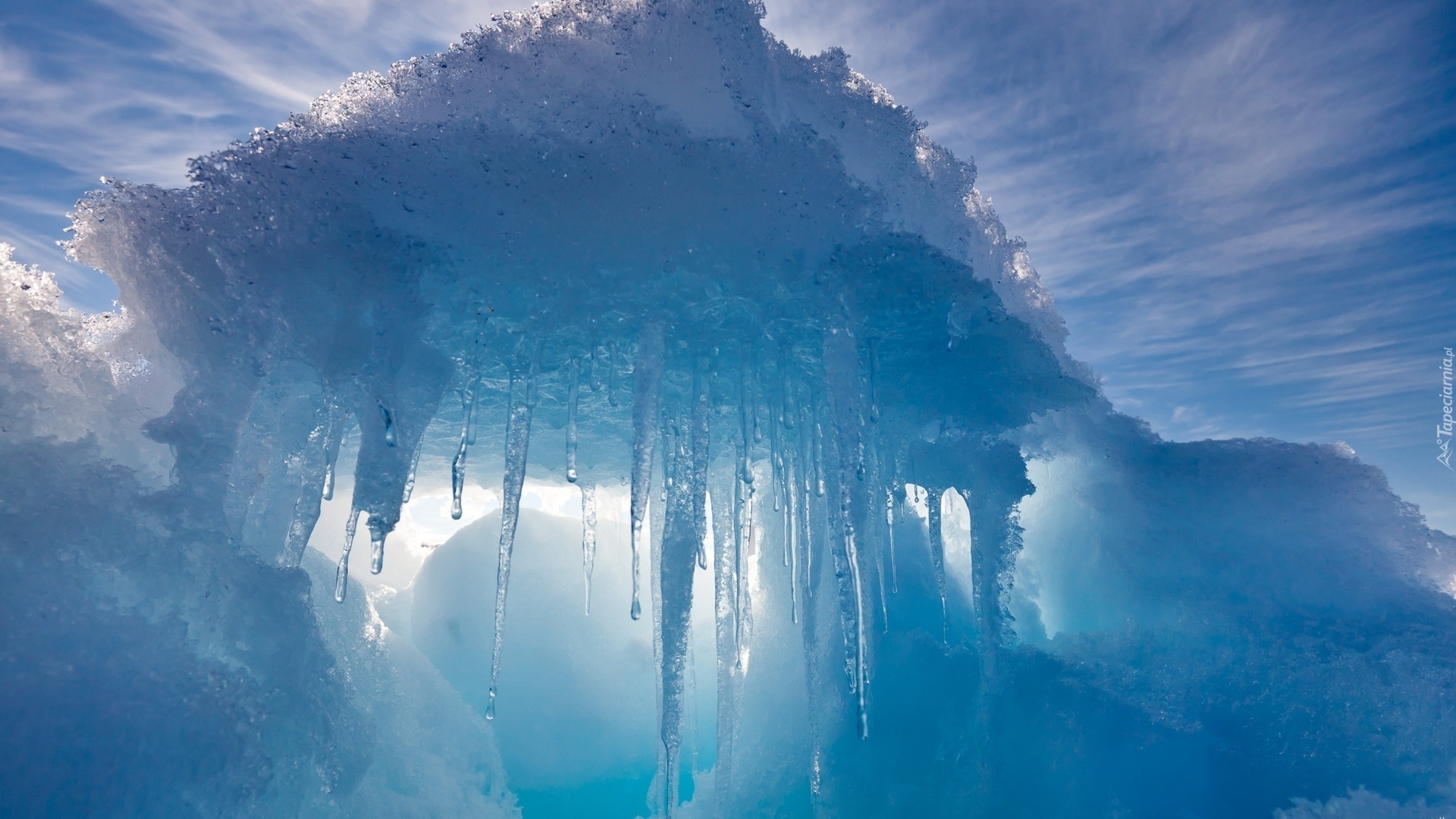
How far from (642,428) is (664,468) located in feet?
4.06

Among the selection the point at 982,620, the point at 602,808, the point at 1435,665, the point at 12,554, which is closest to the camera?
the point at 12,554

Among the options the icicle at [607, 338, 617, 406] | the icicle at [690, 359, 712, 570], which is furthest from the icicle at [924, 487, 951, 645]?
the icicle at [607, 338, 617, 406]

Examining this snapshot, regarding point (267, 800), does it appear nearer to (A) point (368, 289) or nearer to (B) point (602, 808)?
(A) point (368, 289)

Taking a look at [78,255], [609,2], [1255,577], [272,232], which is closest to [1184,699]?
[1255,577]

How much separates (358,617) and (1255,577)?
1140cm

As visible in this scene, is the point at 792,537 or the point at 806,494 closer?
the point at 806,494

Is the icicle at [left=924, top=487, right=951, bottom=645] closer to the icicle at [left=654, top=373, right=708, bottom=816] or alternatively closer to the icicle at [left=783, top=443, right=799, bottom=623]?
the icicle at [left=783, top=443, right=799, bottom=623]

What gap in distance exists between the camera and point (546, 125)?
17.4ft

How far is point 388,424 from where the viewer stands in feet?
16.8

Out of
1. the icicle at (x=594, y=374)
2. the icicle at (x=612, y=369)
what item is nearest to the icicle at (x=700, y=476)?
the icicle at (x=612, y=369)

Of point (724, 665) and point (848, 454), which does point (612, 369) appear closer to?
point (848, 454)

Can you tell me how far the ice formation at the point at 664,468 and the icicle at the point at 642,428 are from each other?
0.14 ft

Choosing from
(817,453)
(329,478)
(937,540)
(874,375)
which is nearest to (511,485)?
(329,478)

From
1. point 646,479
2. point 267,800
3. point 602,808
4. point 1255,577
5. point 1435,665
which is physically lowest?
point 602,808
